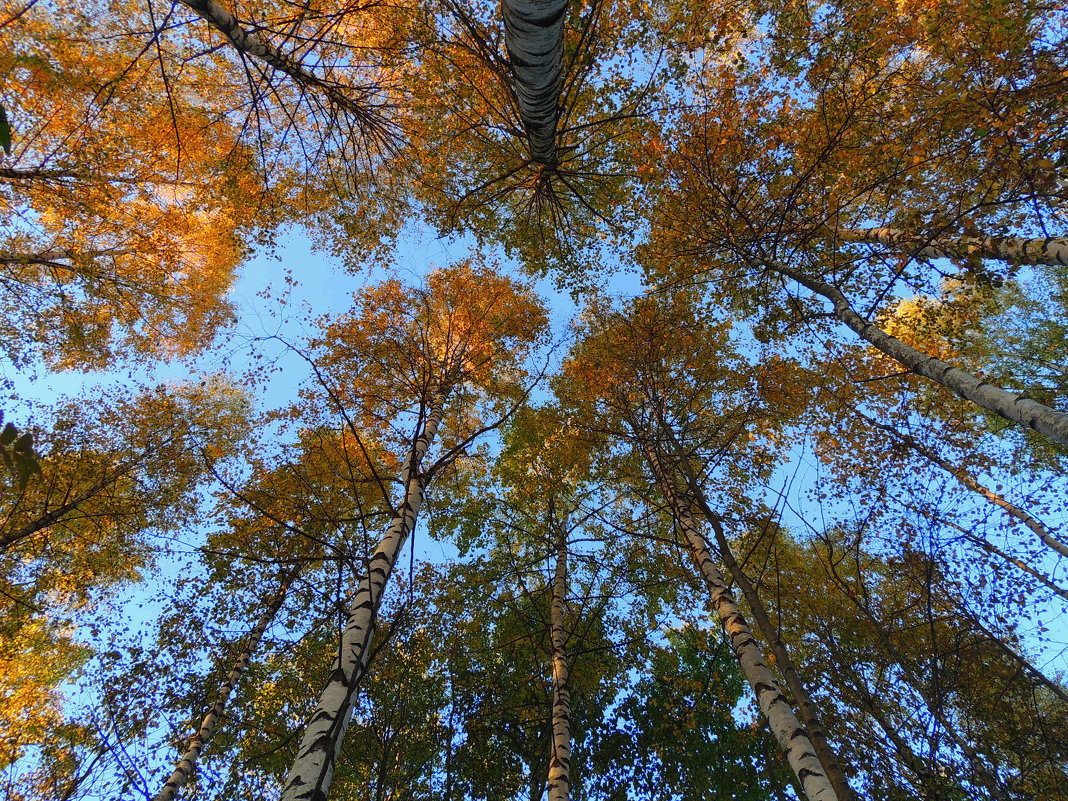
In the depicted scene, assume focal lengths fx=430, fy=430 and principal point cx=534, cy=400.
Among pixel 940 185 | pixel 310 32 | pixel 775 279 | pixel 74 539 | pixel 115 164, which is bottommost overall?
pixel 74 539

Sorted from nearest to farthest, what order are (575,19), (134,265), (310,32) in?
(575,19)
(310,32)
(134,265)

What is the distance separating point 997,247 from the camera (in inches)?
235

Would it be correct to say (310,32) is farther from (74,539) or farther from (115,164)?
(74,539)

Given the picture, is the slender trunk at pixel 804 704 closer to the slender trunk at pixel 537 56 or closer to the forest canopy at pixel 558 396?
the forest canopy at pixel 558 396

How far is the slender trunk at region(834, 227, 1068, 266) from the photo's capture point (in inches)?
199

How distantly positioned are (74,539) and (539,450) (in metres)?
9.92

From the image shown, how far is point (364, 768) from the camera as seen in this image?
269 inches

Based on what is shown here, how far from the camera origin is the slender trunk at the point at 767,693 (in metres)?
3.35

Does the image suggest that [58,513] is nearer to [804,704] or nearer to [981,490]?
[804,704]

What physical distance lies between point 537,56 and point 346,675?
191 inches

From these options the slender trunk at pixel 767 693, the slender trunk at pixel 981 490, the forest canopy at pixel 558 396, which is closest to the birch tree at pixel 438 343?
the forest canopy at pixel 558 396

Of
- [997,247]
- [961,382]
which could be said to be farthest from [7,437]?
[997,247]

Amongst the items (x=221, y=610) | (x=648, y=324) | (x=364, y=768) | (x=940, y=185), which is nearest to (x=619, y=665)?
(x=364, y=768)

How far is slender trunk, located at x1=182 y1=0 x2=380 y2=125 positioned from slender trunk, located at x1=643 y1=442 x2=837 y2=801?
20.1ft
